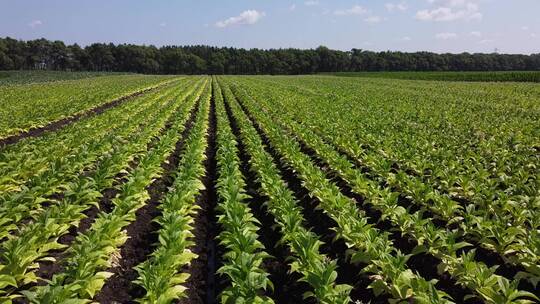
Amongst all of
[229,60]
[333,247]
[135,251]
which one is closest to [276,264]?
[333,247]

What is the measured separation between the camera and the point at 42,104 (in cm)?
2481

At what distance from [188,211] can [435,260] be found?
3.84 m

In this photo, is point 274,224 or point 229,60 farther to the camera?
point 229,60

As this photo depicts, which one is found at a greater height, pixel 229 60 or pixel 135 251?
pixel 229 60

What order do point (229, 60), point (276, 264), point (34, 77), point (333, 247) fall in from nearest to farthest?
point (276, 264)
point (333, 247)
point (34, 77)
point (229, 60)

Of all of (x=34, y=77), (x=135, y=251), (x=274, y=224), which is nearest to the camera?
(x=135, y=251)

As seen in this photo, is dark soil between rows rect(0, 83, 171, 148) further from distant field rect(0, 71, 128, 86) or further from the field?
distant field rect(0, 71, 128, 86)

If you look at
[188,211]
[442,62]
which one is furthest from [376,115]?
[442,62]

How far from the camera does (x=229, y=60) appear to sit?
124 metres

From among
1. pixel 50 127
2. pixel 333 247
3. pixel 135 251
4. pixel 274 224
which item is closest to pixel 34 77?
pixel 50 127

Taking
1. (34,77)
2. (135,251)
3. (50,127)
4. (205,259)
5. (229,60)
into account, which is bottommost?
(205,259)

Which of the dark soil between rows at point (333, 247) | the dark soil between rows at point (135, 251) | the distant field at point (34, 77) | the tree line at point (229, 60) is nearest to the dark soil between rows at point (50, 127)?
the dark soil between rows at point (135, 251)

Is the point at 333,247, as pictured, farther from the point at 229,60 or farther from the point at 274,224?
the point at 229,60

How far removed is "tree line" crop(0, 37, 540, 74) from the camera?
367 ft
